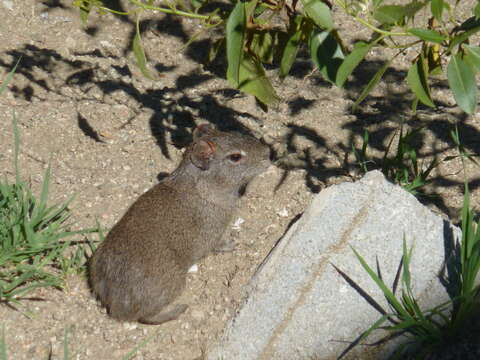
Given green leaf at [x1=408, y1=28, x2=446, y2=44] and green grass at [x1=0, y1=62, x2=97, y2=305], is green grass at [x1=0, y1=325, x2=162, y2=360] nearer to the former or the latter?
green grass at [x1=0, y1=62, x2=97, y2=305]

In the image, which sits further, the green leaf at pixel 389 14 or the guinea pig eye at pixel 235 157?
the guinea pig eye at pixel 235 157

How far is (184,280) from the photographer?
12.7ft

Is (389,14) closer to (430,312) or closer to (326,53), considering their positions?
(326,53)

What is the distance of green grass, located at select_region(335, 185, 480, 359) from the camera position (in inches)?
119

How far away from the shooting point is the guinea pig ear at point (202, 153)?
407 cm

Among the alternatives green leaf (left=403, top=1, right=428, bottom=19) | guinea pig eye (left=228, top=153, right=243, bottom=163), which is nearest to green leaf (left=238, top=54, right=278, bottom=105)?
guinea pig eye (left=228, top=153, right=243, bottom=163)

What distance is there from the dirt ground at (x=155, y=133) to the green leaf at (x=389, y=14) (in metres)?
1.78

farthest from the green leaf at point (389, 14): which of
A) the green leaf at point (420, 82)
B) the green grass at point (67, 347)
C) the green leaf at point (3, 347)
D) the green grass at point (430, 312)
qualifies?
the green leaf at point (3, 347)

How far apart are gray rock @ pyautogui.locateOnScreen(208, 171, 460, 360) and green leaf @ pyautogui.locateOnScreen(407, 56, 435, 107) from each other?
1.00 metres

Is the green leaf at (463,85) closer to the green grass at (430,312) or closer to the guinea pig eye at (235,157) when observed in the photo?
the green grass at (430,312)

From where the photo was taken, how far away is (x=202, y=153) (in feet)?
13.4

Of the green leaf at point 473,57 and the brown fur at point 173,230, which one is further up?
the green leaf at point 473,57

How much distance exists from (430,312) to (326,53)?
1.37 metres

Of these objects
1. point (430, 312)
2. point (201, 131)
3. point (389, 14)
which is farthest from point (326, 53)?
point (201, 131)
